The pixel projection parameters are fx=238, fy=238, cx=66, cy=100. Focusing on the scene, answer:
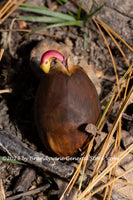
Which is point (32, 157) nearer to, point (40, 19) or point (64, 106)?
point (64, 106)

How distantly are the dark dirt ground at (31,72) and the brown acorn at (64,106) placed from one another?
0.30 meters

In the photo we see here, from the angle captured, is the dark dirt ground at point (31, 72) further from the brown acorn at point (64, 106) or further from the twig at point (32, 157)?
the brown acorn at point (64, 106)

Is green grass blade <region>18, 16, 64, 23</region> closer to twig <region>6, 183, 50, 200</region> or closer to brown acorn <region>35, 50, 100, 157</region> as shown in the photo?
brown acorn <region>35, 50, 100, 157</region>

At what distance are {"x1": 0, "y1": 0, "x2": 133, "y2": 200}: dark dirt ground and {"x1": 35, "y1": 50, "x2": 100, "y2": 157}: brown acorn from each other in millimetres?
303

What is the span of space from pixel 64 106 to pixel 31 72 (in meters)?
0.71

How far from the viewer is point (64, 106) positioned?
1.52 metres

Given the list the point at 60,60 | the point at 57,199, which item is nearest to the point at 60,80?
the point at 60,60

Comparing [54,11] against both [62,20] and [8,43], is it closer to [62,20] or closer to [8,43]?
[62,20]

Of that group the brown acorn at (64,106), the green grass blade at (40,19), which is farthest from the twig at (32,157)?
the green grass blade at (40,19)

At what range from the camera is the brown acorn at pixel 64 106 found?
1.53 m

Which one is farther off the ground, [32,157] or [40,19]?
[40,19]

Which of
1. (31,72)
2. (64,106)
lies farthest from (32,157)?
(31,72)

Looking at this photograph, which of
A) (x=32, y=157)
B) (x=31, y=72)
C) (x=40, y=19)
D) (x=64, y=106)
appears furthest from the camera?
(x=40, y=19)

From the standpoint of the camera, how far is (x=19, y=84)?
207 centimetres
